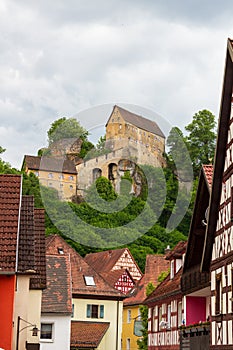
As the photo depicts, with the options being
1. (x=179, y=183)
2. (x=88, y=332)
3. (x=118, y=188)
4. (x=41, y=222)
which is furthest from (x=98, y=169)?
(x=41, y=222)

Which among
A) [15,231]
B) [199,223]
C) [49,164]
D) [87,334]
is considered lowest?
[87,334]

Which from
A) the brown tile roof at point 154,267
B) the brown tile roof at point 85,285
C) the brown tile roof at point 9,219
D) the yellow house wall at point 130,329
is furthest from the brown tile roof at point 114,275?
the brown tile roof at point 9,219

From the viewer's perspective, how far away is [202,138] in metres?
131

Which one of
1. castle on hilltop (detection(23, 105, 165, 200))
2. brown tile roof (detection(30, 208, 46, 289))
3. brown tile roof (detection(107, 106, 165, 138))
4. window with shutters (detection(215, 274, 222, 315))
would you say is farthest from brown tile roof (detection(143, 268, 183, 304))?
brown tile roof (detection(107, 106, 165, 138))

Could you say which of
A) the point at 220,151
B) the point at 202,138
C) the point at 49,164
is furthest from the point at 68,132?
the point at 220,151

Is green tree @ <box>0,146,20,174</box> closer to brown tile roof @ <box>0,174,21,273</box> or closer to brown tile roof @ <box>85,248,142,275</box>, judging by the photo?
brown tile roof @ <box>85,248,142,275</box>

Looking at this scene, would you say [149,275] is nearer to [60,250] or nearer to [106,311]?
[60,250]

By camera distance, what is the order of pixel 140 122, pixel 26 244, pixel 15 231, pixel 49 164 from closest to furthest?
pixel 15 231 < pixel 26 244 < pixel 49 164 < pixel 140 122

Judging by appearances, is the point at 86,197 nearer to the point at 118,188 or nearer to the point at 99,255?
the point at 118,188

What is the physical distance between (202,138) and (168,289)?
Answer: 319 feet

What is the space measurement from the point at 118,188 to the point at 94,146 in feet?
42.4

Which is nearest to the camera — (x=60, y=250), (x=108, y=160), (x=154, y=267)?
(x=60, y=250)

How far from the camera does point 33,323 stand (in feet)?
100

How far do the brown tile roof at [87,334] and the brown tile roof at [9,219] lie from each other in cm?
2584
